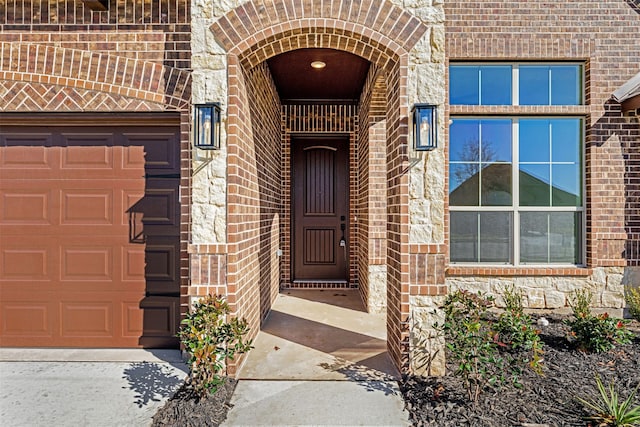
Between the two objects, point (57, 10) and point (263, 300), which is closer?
point (57, 10)

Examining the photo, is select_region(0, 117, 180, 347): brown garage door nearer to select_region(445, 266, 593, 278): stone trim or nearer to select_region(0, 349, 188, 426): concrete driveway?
select_region(0, 349, 188, 426): concrete driveway

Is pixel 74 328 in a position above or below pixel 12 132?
below

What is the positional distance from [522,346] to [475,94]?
2.98 meters

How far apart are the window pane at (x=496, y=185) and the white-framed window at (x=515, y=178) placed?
0.04 ft

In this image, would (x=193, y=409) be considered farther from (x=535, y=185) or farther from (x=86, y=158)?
(x=535, y=185)

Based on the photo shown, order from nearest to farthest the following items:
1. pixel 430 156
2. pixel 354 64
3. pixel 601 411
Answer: pixel 601 411 → pixel 430 156 → pixel 354 64

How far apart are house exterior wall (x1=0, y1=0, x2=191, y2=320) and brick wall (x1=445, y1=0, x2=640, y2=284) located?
315cm

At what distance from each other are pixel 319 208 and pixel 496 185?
278cm

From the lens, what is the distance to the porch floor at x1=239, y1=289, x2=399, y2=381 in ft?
9.45

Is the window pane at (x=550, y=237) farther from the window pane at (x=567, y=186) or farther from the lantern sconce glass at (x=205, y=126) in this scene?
the lantern sconce glass at (x=205, y=126)

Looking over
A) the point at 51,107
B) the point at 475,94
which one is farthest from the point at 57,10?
the point at 475,94

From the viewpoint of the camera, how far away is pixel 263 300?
420 centimetres

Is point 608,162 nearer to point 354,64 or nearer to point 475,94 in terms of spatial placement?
point 475,94

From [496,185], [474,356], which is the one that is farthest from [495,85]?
[474,356]
